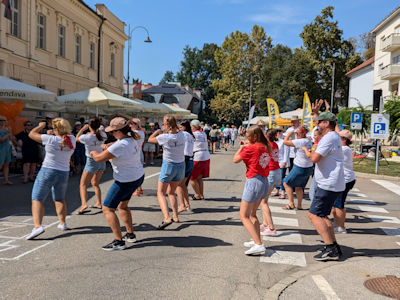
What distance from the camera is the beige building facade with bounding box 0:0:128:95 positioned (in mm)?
19125

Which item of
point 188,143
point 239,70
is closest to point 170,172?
point 188,143

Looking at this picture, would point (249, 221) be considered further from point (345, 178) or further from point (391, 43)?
point (391, 43)

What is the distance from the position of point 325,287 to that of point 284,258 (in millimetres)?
1091

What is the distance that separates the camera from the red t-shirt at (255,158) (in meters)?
5.32

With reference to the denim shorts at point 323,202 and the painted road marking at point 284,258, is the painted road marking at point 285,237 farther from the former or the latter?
the denim shorts at point 323,202

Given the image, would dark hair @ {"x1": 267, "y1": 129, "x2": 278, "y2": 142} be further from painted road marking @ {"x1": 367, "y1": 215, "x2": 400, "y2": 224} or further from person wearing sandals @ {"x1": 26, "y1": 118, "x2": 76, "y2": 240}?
person wearing sandals @ {"x1": 26, "y1": 118, "x2": 76, "y2": 240}

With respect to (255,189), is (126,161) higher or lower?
higher

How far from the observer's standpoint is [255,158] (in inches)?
209

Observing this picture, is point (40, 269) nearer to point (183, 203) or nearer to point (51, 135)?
point (51, 135)

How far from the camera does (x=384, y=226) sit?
7.58 m

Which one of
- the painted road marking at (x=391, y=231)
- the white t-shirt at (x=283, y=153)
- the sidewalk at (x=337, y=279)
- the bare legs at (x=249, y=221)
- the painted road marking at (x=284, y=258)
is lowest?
the painted road marking at (x=391, y=231)

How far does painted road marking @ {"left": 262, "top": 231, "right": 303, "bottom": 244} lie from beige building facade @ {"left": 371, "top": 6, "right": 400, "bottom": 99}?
38.2 m

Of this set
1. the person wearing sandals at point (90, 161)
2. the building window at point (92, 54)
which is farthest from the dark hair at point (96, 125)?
the building window at point (92, 54)

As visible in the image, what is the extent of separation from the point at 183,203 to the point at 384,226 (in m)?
3.81
